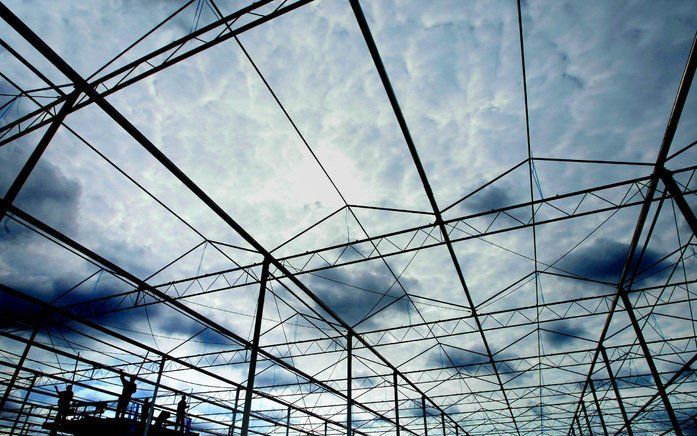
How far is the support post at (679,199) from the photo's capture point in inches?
401

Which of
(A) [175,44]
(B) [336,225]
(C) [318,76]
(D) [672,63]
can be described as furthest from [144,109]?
(D) [672,63]

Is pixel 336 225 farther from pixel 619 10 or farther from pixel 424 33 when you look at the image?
pixel 619 10

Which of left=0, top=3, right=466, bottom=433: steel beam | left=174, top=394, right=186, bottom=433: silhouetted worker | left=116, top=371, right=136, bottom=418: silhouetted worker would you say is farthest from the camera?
left=174, top=394, right=186, bottom=433: silhouetted worker

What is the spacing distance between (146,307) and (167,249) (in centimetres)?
276

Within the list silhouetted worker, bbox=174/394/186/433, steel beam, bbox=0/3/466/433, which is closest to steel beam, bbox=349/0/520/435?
steel beam, bbox=0/3/466/433

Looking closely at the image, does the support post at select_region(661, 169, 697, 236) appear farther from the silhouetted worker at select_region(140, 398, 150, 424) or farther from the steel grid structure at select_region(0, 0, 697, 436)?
the silhouetted worker at select_region(140, 398, 150, 424)

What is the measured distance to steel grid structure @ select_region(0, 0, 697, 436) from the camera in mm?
9500

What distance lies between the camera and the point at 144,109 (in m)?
11.3

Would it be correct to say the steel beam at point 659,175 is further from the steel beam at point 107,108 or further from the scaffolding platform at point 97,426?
the scaffolding platform at point 97,426

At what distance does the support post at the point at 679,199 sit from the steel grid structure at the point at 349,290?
1.9 inches

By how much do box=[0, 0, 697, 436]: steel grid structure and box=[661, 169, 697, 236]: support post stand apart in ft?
0.16

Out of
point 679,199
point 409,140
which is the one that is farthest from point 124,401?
point 679,199

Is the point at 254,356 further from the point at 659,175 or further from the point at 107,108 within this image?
the point at 659,175

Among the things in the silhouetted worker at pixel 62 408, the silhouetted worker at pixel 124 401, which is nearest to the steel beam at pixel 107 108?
the silhouetted worker at pixel 124 401
